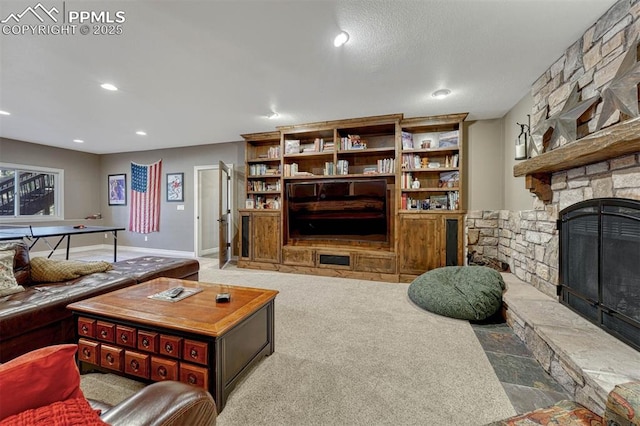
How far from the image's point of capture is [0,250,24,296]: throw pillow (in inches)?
80.6

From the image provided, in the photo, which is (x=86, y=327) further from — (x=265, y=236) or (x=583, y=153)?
(x=583, y=153)

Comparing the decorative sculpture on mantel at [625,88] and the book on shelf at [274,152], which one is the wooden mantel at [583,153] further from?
the book on shelf at [274,152]

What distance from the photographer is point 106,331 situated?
5.63 ft

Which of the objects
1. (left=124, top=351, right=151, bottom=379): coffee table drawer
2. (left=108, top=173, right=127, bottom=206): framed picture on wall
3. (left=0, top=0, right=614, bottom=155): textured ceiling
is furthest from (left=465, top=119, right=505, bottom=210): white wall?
(left=108, top=173, right=127, bottom=206): framed picture on wall

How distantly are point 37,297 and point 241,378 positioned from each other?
1621mm

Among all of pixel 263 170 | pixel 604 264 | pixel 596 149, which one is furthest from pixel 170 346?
pixel 263 170

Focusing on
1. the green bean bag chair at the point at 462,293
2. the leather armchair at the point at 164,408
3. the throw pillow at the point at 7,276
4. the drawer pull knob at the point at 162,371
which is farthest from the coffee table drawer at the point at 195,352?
the green bean bag chair at the point at 462,293

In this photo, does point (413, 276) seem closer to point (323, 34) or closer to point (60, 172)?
point (323, 34)

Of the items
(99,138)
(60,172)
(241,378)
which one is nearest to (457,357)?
(241,378)

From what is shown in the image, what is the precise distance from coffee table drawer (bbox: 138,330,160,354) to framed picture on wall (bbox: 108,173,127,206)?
643cm

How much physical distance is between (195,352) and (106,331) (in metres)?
0.68

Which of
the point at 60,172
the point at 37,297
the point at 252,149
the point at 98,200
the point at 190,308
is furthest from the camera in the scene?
the point at 98,200

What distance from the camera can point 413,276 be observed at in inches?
160

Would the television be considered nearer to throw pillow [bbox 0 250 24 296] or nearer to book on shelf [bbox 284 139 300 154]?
book on shelf [bbox 284 139 300 154]
